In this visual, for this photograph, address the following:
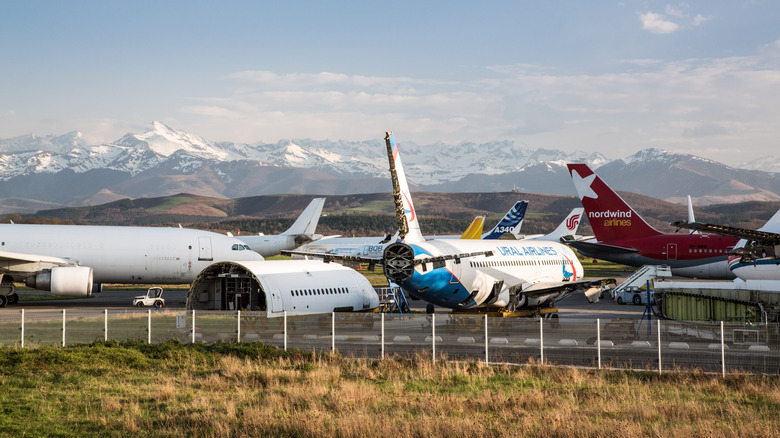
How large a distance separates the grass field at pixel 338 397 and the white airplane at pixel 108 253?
86.1 feet

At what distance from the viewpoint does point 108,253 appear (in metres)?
52.5

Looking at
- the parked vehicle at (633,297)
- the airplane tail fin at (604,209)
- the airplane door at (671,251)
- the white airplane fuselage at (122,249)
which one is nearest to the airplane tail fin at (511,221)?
the airplane door at (671,251)

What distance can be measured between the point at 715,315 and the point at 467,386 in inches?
855

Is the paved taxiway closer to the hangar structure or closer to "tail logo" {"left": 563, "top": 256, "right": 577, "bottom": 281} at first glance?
"tail logo" {"left": 563, "top": 256, "right": 577, "bottom": 281}

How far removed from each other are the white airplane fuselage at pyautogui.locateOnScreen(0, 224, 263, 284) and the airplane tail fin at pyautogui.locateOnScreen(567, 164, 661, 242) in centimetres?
2604

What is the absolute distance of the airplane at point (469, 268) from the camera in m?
32.9

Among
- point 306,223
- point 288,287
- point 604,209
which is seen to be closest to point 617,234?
point 604,209

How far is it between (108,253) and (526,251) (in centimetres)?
2863

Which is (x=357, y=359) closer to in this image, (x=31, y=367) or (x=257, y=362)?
(x=257, y=362)

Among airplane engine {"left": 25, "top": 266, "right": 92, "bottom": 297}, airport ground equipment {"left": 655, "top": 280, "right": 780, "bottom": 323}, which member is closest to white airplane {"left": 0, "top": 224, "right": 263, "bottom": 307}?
airplane engine {"left": 25, "top": 266, "right": 92, "bottom": 297}

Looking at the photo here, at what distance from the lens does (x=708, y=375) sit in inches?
907

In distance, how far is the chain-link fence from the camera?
23.5m

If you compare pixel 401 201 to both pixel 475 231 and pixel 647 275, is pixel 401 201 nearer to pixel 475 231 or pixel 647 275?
pixel 647 275

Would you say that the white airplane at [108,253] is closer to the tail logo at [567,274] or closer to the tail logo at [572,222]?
the tail logo at [567,274]
